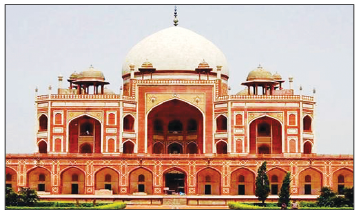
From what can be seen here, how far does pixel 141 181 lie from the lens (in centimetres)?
4288

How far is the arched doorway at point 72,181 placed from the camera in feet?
140

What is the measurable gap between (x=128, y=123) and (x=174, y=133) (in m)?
3.21

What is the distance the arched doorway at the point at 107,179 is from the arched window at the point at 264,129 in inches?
302

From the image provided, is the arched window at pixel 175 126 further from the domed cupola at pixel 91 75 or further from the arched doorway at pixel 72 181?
the arched doorway at pixel 72 181

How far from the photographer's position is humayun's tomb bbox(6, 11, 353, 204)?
42406 mm

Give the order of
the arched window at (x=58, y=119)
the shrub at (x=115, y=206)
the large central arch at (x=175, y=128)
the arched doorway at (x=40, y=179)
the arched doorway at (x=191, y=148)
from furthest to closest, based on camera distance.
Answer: the arched doorway at (x=191, y=148)
the large central arch at (x=175, y=128)
the arched window at (x=58, y=119)
the arched doorway at (x=40, y=179)
the shrub at (x=115, y=206)

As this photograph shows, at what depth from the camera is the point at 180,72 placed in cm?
4953

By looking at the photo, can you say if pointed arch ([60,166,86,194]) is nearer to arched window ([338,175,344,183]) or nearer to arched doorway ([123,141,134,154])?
arched doorway ([123,141,134,154])

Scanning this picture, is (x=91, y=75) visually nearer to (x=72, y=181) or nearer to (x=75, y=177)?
(x=75, y=177)

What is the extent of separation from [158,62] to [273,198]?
1314 cm

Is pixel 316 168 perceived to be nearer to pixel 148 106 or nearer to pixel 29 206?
pixel 148 106

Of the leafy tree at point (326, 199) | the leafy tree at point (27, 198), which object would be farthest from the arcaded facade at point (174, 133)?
the leafy tree at point (27, 198)

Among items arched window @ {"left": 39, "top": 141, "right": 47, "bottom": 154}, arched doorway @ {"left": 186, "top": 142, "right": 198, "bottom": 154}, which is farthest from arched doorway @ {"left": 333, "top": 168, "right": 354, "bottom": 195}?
arched window @ {"left": 39, "top": 141, "right": 47, "bottom": 154}

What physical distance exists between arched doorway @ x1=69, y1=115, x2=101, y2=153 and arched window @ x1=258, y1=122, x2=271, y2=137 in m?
7.35
